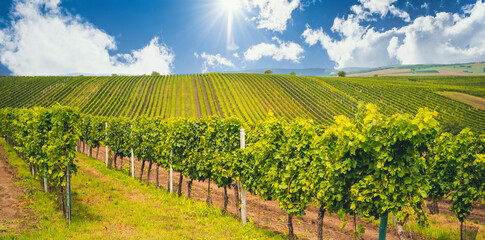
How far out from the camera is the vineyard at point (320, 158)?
5785 mm

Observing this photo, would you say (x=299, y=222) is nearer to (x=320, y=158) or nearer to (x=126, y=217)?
(x=320, y=158)

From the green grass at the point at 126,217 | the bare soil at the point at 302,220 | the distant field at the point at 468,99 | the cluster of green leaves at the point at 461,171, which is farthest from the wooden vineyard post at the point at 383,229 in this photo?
the distant field at the point at 468,99

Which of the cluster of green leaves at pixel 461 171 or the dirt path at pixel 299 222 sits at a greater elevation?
the cluster of green leaves at pixel 461 171

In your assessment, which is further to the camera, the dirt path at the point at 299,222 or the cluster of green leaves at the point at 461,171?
the dirt path at the point at 299,222

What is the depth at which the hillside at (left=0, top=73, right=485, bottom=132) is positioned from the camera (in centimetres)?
5531

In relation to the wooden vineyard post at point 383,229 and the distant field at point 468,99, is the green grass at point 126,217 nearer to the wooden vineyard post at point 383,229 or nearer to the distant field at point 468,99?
the wooden vineyard post at point 383,229

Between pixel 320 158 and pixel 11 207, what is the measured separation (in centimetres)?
1353

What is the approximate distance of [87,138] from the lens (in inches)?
1125

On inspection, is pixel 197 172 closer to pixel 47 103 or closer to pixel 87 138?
pixel 87 138

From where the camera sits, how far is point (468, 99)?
66188mm

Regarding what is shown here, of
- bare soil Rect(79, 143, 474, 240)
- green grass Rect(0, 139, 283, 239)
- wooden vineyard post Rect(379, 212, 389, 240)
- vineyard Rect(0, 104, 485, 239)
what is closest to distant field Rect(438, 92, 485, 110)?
bare soil Rect(79, 143, 474, 240)

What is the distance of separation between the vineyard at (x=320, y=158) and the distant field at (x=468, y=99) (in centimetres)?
6741

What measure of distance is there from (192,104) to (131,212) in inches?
1932

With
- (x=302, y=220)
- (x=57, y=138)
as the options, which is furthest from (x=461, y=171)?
(x=57, y=138)
